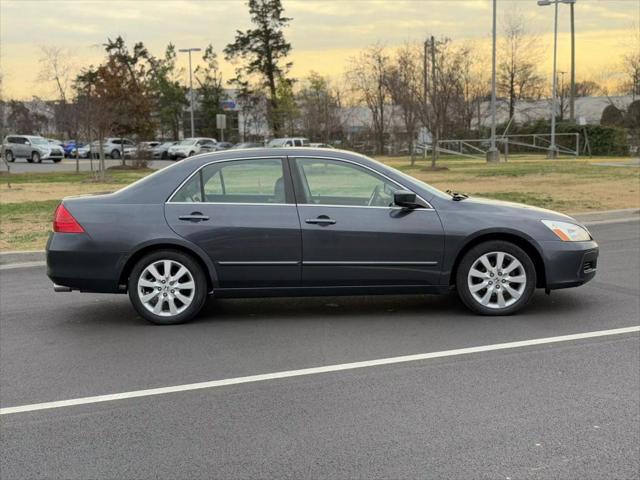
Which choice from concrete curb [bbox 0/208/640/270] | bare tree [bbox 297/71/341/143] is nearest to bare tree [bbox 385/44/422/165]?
bare tree [bbox 297/71/341/143]

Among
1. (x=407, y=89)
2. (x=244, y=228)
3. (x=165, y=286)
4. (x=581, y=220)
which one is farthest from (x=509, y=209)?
(x=407, y=89)

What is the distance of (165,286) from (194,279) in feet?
0.86

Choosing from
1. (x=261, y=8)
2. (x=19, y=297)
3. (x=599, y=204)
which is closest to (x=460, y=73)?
(x=261, y=8)

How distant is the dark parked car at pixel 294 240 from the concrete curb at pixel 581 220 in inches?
152

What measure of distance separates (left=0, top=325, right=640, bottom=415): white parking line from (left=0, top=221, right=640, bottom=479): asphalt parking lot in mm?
65

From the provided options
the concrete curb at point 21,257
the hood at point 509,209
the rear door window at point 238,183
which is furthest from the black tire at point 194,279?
the concrete curb at point 21,257

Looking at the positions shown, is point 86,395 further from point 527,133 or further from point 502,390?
point 527,133

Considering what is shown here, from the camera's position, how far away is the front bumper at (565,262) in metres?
6.20

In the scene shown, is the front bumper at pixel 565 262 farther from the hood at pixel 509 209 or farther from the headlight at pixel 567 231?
the hood at pixel 509 209

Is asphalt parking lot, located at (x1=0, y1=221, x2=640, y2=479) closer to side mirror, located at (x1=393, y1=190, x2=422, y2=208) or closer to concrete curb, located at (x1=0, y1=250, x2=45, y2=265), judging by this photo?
side mirror, located at (x1=393, y1=190, x2=422, y2=208)

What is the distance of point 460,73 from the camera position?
50062 millimetres

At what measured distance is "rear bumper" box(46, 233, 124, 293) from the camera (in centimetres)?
607

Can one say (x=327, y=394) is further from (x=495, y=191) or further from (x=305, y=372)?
(x=495, y=191)

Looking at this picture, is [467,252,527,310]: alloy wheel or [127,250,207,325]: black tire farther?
[467,252,527,310]: alloy wheel
